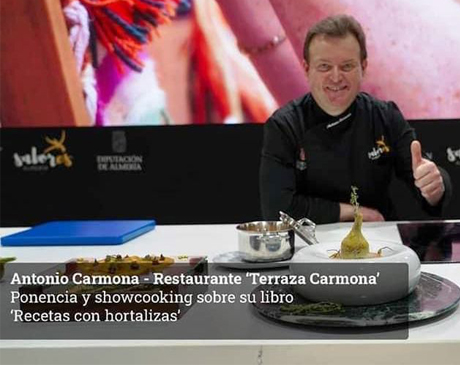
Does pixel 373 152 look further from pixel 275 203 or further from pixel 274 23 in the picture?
pixel 274 23

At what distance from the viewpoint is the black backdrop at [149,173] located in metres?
3.22

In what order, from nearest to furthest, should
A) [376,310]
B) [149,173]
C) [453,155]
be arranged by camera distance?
[376,310], [453,155], [149,173]

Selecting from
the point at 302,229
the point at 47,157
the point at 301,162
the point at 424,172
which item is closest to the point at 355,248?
the point at 302,229

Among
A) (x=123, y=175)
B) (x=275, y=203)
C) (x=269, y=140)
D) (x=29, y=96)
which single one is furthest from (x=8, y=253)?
(x=29, y=96)

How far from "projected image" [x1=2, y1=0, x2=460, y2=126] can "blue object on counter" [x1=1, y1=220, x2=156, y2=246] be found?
62.1 inches

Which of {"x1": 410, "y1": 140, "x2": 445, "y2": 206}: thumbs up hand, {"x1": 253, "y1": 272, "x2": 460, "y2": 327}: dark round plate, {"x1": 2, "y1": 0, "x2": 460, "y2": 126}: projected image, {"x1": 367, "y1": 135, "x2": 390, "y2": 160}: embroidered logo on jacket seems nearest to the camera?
{"x1": 253, "y1": 272, "x2": 460, "y2": 327}: dark round plate

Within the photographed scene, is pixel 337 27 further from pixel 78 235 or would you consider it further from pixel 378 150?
pixel 78 235

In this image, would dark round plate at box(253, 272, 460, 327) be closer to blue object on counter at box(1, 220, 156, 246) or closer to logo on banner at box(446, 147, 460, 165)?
blue object on counter at box(1, 220, 156, 246)

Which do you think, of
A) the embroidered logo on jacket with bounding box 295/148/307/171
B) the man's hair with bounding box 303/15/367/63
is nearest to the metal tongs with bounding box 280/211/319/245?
the embroidered logo on jacket with bounding box 295/148/307/171

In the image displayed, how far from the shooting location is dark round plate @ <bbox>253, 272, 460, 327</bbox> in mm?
875

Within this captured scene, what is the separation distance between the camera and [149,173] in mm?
3309

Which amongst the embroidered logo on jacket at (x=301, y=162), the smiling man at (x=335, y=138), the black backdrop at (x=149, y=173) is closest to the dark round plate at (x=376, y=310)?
the smiling man at (x=335, y=138)

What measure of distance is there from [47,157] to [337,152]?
1.75m

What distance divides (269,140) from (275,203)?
28 cm
